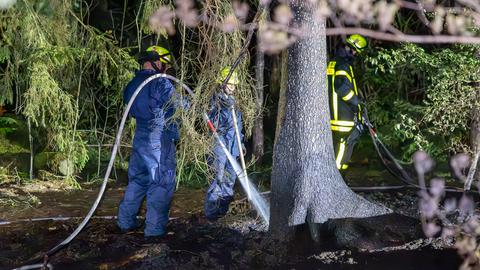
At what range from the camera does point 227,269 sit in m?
5.21

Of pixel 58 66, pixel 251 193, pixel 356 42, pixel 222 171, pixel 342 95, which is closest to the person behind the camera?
pixel 222 171

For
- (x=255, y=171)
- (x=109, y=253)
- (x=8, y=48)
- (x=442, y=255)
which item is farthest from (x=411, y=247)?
(x=8, y=48)

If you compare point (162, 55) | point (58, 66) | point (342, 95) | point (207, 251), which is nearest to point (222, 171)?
point (207, 251)

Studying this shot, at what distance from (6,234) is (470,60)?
17.3ft

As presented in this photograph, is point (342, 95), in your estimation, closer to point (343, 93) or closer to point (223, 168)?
point (343, 93)

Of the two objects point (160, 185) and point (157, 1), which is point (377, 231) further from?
point (157, 1)

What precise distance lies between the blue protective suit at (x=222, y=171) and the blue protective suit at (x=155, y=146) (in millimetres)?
519

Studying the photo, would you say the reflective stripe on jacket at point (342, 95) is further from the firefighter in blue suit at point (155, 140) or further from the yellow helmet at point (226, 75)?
the firefighter in blue suit at point (155, 140)

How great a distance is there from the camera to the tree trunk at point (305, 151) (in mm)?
5527

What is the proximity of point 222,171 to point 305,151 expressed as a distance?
122 cm

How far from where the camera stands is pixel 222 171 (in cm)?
654

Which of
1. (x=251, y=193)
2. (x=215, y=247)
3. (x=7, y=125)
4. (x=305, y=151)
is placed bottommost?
(x=215, y=247)

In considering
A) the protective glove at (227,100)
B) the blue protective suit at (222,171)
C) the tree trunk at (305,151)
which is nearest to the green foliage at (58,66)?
the blue protective suit at (222,171)

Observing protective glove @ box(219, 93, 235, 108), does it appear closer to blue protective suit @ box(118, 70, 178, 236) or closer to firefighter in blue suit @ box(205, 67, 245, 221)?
firefighter in blue suit @ box(205, 67, 245, 221)
